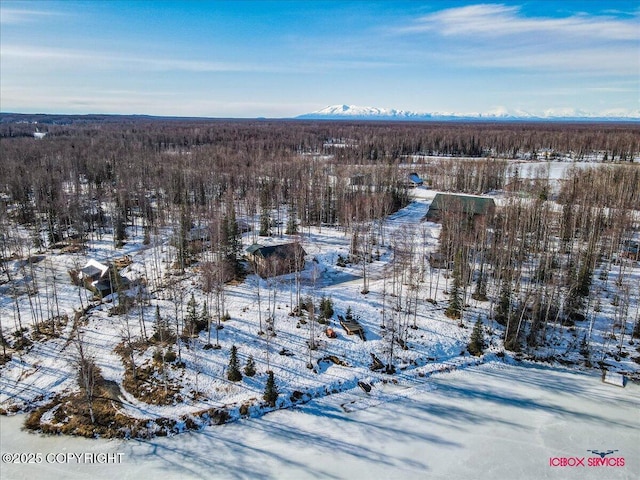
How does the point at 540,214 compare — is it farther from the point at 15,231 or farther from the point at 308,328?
the point at 15,231

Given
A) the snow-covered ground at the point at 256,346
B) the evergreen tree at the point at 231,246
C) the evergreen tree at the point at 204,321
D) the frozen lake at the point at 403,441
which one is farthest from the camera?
the evergreen tree at the point at 231,246

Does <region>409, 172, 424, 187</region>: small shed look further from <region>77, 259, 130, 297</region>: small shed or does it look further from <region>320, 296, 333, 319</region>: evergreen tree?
<region>77, 259, 130, 297</region>: small shed

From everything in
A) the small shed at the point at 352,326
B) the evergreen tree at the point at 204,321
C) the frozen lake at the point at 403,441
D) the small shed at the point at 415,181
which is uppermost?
the small shed at the point at 415,181

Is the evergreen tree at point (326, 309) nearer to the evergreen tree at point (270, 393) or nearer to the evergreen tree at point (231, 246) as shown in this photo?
the evergreen tree at point (270, 393)

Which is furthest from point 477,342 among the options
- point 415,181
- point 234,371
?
point 415,181

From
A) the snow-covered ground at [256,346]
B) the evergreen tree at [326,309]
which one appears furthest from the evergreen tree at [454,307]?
the evergreen tree at [326,309]

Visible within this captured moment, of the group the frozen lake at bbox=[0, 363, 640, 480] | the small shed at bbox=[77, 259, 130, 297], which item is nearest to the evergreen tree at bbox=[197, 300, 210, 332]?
A: the small shed at bbox=[77, 259, 130, 297]
